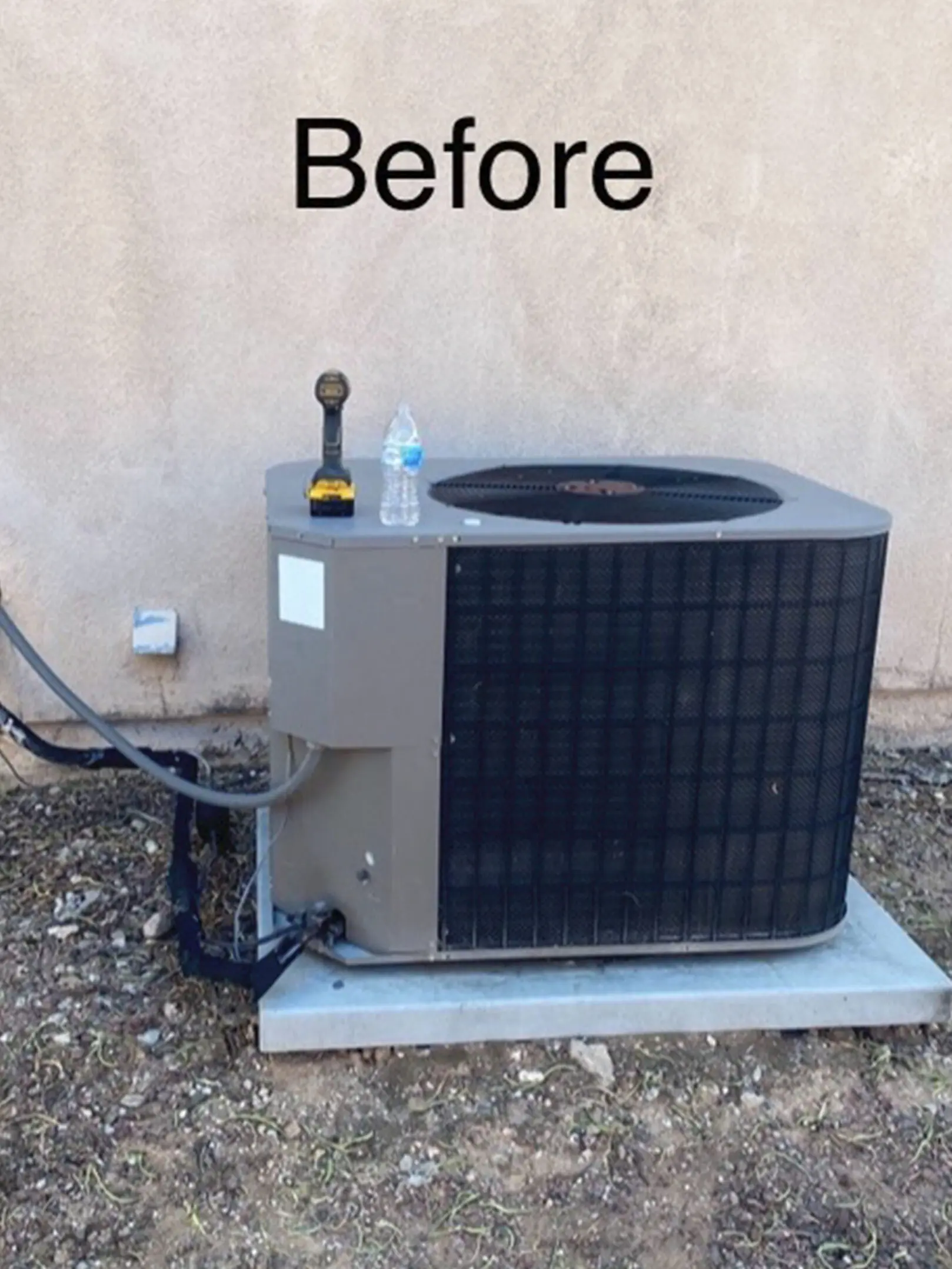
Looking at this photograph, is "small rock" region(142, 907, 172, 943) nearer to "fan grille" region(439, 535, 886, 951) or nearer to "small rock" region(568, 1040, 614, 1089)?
"fan grille" region(439, 535, 886, 951)

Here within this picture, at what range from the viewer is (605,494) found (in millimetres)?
2281

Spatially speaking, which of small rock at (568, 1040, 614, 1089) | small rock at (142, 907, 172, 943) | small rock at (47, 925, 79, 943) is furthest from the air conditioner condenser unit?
small rock at (47, 925, 79, 943)

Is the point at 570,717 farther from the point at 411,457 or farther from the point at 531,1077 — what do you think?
the point at 531,1077

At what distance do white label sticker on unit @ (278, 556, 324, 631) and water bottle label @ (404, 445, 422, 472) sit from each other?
24cm

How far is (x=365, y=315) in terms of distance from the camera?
285 centimetres

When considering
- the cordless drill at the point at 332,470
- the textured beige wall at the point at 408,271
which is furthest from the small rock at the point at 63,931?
the cordless drill at the point at 332,470

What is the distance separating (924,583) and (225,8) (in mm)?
2217

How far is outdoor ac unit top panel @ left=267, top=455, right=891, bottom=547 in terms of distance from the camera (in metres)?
1.93

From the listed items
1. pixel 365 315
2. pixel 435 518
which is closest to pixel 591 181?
pixel 365 315

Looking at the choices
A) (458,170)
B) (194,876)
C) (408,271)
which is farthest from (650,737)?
(458,170)

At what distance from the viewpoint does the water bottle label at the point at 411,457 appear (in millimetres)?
2008

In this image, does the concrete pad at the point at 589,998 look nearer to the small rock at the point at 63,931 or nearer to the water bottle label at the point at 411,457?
the small rock at the point at 63,931

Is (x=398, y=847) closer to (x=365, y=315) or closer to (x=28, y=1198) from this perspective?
(x=28, y=1198)

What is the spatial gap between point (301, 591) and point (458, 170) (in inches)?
52.5
